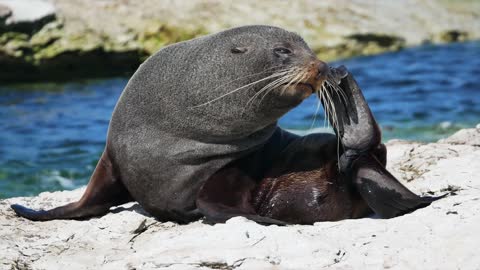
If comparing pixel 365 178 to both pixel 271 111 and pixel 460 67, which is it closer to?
pixel 271 111

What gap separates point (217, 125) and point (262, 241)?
1094mm

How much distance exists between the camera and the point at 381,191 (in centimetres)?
489

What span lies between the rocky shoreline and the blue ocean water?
475 millimetres

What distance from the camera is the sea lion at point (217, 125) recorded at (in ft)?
16.3

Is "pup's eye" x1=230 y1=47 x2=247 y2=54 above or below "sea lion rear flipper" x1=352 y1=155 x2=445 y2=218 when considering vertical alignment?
above

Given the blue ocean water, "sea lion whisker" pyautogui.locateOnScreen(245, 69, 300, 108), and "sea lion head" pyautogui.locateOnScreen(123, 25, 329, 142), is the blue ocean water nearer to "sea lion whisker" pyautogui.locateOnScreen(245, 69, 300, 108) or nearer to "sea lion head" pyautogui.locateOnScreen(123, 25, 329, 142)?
"sea lion head" pyautogui.locateOnScreen(123, 25, 329, 142)

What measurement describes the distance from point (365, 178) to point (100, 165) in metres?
1.72

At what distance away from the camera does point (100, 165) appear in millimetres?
5441

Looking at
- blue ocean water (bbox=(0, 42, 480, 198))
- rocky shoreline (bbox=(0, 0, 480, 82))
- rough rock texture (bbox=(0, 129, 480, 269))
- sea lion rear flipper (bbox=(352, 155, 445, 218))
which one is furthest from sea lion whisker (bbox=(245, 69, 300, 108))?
rocky shoreline (bbox=(0, 0, 480, 82))

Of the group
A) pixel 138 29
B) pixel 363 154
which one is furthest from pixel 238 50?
pixel 138 29

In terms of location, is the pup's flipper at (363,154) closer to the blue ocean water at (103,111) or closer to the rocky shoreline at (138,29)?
the blue ocean water at (103,111)

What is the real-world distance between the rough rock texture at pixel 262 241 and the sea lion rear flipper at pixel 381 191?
13 cm

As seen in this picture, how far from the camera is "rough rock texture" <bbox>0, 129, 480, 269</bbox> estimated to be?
4.00m

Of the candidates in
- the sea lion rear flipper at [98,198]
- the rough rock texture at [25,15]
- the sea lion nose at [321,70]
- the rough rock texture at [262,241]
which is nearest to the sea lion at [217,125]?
the sea lion nose at [321,70]
